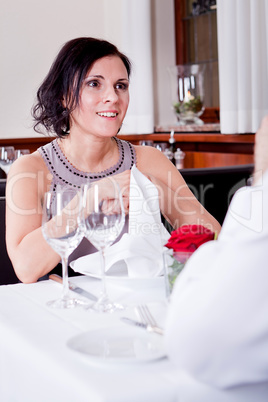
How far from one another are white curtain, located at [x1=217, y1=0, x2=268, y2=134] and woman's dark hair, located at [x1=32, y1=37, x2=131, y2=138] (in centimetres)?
211

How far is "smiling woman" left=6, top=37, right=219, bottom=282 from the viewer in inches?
82.5

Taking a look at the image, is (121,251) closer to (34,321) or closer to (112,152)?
(34,321)

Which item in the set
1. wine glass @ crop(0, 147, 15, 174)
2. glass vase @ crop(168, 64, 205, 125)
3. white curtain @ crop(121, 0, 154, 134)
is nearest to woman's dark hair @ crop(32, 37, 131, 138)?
wine glass @ crop(0, 147, 15, 174)

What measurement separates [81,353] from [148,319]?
184 millimetres

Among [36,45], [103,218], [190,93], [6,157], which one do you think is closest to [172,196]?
[103,218]

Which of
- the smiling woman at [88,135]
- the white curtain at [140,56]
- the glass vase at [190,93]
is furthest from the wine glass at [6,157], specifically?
the smiling woman at [88,135]

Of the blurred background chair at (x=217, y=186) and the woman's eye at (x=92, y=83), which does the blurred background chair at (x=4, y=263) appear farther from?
the blurred background chair at (x=217, y=186)

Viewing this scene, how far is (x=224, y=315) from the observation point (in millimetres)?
766

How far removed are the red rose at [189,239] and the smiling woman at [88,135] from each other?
30.2 inches

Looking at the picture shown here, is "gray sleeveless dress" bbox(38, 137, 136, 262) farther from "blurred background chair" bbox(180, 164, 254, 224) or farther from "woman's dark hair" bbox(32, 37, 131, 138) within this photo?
"blurred background chair" bbox(180, 164, 254, 224)

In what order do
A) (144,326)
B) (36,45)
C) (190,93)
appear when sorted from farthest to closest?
(36,45)
(190,93)
(144,326)

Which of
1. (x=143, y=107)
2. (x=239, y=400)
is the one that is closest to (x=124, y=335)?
(x=239, y=400)

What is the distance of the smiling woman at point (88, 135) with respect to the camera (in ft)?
6.88

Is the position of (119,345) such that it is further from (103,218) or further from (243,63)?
(243,63)
